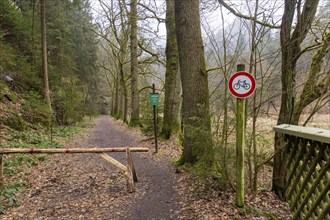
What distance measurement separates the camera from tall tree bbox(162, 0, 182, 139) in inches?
411

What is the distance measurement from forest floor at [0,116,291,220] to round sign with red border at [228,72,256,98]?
6.33ft

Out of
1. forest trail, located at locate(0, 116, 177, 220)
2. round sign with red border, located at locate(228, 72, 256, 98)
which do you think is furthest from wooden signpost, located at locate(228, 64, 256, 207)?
forest trail, located at locate(0, 116, 177, 220)

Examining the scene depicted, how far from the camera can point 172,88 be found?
10484mm

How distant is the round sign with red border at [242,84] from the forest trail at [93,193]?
7.90 ft

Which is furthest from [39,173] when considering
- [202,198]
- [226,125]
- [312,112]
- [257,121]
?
[312,112]

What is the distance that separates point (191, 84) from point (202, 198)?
2.70 meters

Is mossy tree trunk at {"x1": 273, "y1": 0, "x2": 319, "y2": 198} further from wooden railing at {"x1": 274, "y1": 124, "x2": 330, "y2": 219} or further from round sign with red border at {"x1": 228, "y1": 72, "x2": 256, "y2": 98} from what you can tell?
round sign with red border at {"x1": 228, "y1": 72, "x2": 256, "y2": 98}

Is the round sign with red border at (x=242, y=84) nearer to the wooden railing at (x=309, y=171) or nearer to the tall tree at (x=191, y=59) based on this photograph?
the wooden railing at (x=309, y=171)

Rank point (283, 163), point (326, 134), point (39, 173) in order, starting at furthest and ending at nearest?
point (39, 173)
point (283, 163)
point (326, 134)

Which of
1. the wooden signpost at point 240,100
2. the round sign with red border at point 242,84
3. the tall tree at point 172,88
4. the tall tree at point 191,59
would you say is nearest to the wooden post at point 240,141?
the wooden signpost at point 240,100

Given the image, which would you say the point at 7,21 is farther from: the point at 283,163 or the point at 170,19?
the point at 283,163

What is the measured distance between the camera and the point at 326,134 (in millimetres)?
2607

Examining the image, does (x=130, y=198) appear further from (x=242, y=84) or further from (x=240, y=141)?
(x=242, y=84)

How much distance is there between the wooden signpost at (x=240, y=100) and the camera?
371cm
